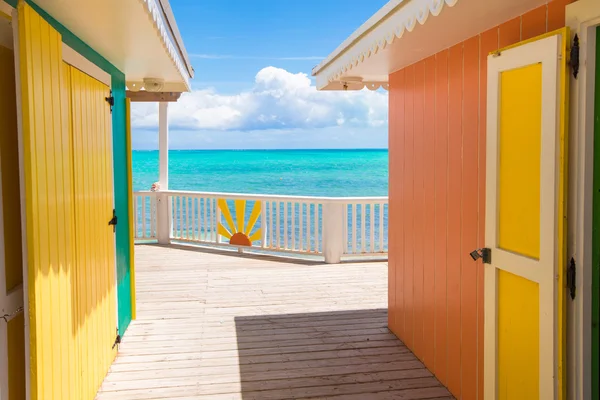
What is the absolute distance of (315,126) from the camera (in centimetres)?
5012

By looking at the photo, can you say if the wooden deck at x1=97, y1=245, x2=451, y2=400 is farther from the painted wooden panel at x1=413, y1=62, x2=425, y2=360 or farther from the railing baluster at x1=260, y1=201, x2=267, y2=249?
the railing baluster at x1=260, y1=201, x2=267, y2=249

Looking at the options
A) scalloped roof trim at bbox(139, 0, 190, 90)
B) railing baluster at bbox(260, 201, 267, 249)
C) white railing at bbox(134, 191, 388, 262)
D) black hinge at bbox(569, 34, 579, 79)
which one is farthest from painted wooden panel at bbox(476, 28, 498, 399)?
railing baluster at bbox(260, 201, 267, 249)

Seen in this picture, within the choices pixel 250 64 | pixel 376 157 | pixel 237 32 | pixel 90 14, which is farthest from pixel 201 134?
pixel 90 14

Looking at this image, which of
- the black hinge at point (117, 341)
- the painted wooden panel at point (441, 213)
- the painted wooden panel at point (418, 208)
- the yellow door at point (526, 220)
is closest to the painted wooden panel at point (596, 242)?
the yellow door at point (526, 220)

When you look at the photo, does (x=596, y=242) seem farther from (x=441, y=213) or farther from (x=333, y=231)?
(x=333, y=231)

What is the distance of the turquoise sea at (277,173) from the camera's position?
36281 millimetres

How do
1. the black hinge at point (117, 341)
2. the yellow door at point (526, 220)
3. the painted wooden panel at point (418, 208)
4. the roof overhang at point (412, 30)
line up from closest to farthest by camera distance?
the yellow door at point (526, 220) < the roof overhang at point (412, 30) < the painted wooden panel at point (418, 208) < the black hinge at point (117, 341)

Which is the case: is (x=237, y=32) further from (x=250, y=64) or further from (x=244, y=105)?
(x=244, y=105)

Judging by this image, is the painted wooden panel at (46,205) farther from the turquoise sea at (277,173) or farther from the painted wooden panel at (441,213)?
the turquoise sea at (277,173)

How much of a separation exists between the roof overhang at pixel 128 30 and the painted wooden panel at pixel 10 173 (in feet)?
1.63

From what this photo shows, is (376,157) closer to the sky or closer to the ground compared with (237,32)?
closer to the ground

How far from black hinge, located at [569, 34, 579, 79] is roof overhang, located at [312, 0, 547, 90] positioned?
35cm

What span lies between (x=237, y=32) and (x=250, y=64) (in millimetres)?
4861

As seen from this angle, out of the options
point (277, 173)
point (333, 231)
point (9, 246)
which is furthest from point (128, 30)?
point (277, 173)
